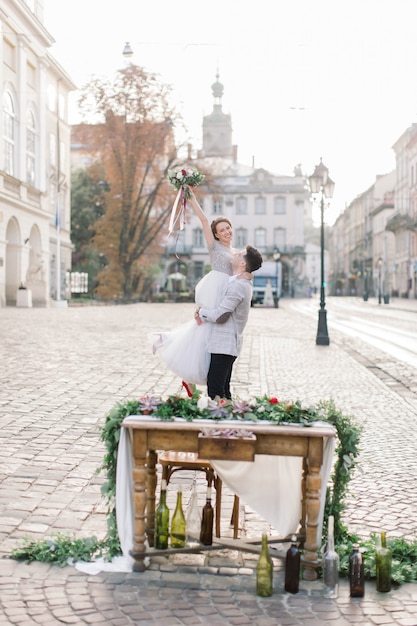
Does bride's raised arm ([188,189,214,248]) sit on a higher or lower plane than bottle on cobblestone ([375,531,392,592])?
higher

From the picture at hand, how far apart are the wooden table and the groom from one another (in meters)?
1.60

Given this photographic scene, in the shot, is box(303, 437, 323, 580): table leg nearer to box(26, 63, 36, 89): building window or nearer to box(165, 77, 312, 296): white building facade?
box(26, 63, 36, 89): building window

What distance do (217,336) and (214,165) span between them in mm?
45462

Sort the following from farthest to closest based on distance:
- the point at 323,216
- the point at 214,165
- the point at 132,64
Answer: the point at 214,165, the point at 132,64, the point at 323,216

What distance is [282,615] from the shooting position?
3551 mm

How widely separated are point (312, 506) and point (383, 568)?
46 centimetres

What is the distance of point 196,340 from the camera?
18.4 ft

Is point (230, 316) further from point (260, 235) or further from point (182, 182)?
point (260, 235)

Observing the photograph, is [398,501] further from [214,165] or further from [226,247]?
[214,165]

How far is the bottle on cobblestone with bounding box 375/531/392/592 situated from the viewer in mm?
3846

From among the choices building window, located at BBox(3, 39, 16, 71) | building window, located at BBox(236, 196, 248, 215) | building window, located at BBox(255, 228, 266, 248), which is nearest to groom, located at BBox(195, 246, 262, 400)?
building window, located at BBox(3, 39, 16, 71)

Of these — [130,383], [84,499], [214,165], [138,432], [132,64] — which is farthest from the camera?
[214,165]

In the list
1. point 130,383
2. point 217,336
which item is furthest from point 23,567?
point 130,383

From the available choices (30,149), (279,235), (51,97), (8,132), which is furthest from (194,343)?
(279,235)
